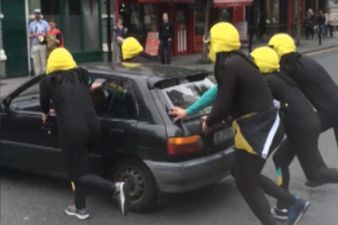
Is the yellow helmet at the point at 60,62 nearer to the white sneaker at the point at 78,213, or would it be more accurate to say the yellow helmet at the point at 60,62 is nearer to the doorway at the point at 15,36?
the white sneaker at the point at 78,213

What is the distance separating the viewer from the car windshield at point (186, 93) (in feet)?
19.3

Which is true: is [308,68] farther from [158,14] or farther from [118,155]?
[158,14]

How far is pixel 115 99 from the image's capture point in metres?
6.03

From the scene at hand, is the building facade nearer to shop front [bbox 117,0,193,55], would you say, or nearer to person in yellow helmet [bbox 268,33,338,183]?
shop front [bbox 117,0,193,55]

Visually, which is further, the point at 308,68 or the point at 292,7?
the point at 292,7

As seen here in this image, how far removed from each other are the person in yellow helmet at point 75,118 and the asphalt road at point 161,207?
339 millimetres

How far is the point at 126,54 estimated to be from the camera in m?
7.21

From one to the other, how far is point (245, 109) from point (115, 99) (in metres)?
1.64

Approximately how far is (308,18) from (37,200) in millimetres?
33732

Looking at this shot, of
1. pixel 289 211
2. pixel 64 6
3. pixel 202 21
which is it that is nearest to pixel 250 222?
pixel 289 211

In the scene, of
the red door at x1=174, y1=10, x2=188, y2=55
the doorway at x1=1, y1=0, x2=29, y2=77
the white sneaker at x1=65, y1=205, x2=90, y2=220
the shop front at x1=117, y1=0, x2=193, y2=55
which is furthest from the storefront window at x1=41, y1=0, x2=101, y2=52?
the white sneaker at x1=65, y1=205, x2=90, y2=220

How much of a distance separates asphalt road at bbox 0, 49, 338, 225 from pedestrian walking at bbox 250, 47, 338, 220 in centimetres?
48

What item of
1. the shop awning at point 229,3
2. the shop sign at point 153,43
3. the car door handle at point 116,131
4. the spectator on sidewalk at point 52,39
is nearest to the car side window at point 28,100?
the car door handle at point 116,131

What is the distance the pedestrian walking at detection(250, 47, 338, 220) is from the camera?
17.7 feet
